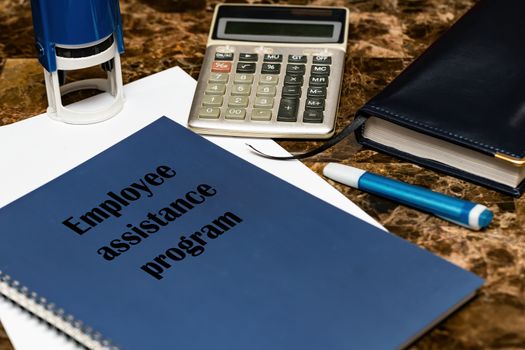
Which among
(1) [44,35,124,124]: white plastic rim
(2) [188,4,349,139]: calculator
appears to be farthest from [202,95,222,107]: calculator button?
(1) [44,35,124,124]: white plastic rim

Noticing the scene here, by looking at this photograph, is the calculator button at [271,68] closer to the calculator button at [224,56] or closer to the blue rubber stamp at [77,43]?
the calculator button at [224,56]

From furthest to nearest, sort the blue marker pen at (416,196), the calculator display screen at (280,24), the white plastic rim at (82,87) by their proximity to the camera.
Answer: the calculator display screen at (280,24) → the white plastic rim at (82,87) → the blue marker pen at (416,196)

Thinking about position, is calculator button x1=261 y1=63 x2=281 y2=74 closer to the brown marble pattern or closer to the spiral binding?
the brown marble pattern

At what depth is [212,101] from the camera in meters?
0.97

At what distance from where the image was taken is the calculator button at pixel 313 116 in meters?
0.95

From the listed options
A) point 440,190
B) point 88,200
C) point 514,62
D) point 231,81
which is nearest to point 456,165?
point 440,190

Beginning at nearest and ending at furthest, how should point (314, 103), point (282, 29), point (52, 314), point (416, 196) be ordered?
→ point (52, 314), point (416, 196), point (314, 103), point (282, 29)

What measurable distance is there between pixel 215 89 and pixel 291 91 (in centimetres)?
9

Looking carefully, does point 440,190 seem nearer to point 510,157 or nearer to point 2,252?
point 510,157

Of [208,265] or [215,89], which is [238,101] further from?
[208,265]

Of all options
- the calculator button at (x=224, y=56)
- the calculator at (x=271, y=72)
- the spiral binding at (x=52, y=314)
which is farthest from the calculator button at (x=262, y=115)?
the spiral binding at (x=52, y=314)

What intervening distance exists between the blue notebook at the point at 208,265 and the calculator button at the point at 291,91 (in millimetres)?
105

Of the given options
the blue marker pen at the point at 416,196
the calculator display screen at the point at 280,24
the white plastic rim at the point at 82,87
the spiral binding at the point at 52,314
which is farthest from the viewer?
the calculator display screen at the point at 280,24

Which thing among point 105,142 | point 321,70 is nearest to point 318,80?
point 321,70
